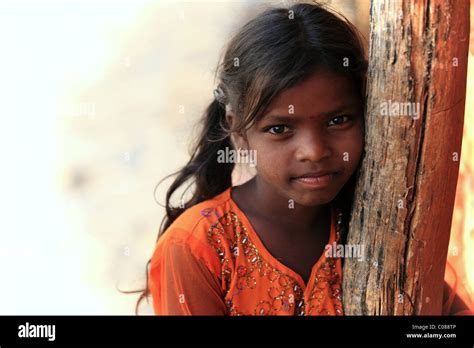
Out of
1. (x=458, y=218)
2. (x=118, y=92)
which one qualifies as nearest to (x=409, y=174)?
(x=458, y=218)

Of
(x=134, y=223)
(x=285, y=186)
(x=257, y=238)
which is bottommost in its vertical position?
(x=134, y=223)

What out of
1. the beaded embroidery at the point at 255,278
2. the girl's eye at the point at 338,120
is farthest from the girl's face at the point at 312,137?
the beaded embroidery at the point at 255,278

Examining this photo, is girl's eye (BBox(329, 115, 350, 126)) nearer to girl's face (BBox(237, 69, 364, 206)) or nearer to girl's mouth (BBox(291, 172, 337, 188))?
girl's face (BBox(237, 69, 364, 206))

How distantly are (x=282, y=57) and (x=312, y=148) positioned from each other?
22cm

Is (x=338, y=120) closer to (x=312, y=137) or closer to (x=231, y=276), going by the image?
(x=312, y=137)

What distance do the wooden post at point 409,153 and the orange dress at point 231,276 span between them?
109mm

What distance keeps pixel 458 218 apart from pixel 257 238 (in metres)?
0.80

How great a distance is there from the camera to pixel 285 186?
5.29 feet

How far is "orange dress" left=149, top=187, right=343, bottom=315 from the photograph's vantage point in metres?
1.65

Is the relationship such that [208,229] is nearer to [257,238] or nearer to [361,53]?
[257,238]

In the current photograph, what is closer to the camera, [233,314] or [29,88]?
[233,314]

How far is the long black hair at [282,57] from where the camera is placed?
1562 mm

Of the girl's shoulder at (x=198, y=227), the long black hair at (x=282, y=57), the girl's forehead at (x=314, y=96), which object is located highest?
the long black hair at (x=282, y=57)

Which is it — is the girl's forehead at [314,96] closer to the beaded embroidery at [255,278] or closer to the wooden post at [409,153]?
the wooden post at [409,153]
